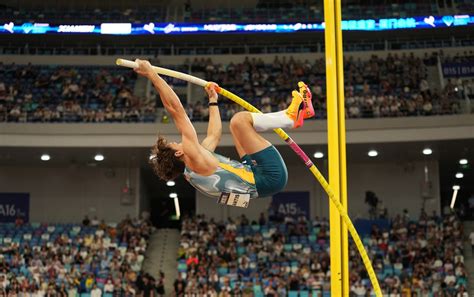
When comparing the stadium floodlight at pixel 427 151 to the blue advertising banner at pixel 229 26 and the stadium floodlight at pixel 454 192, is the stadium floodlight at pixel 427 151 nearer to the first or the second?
the blue advertising banner at pixel 229 26

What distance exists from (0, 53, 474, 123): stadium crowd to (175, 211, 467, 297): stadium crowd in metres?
3.22

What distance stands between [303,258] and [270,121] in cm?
→ 1456

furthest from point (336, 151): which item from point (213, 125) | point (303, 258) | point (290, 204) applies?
point (290, 204)

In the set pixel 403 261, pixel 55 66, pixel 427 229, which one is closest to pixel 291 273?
pixel 403 261

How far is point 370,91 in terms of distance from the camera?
25172 mm

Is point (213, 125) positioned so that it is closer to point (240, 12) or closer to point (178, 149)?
point (178, 149)

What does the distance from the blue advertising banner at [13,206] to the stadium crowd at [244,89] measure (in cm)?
344

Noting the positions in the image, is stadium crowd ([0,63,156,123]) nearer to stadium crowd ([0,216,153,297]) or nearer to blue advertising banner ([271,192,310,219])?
stadium crowd ([0,216,153,297])

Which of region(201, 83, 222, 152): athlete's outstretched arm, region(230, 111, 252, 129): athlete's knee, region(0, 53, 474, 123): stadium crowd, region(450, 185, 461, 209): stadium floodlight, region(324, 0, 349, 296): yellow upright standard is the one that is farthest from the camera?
region(450, 185, 461, 209): stadium floodlight

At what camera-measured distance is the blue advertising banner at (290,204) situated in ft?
86.6

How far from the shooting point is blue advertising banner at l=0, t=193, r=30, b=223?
2630 cm

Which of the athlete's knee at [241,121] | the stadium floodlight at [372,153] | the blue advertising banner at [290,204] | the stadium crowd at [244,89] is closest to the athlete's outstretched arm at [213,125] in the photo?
the athlete's knee at [241,121]

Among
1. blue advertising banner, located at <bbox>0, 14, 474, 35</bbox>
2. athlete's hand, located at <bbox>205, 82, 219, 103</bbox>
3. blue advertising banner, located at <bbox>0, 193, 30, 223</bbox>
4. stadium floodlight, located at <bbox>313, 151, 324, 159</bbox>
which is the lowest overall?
athlete's hand, located at <bbox>205, 82, 219, 103</bbox>

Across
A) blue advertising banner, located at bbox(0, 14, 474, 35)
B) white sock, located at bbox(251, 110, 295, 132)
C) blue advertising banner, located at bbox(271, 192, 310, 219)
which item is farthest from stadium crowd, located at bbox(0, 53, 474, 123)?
white sock, located at bbox(251, 110, 295, 132)
